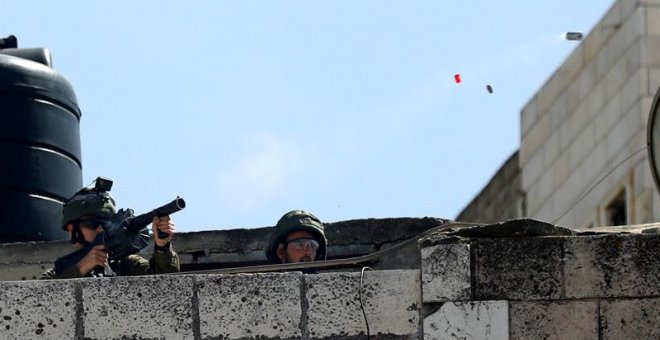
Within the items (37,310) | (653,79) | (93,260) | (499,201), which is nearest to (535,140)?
(499,201)

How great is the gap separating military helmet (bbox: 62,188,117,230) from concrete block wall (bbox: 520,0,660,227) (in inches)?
647

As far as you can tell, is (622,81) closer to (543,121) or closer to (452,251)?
(543,121)

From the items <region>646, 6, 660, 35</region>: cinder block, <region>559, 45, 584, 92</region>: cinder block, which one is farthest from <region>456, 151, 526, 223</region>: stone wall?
<region>646, 6, 660, 35</region>: cinder block

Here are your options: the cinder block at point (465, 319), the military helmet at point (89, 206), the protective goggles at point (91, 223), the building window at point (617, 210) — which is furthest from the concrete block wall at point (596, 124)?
the cinder block at point (465, 319)

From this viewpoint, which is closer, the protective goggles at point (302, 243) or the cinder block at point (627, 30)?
the protective goggles at point (302, 243)

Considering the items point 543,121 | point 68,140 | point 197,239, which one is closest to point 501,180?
point 543,121

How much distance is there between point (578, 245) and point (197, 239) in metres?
5.00

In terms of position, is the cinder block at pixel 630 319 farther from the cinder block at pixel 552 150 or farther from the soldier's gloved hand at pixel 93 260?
the cinder block at pixel 552 150

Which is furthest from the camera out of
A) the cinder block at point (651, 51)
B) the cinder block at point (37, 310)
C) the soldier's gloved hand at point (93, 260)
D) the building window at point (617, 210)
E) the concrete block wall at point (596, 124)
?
the cinder block at point (651, 51)

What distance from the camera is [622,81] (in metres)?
37.5

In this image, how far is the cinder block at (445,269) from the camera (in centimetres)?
1588

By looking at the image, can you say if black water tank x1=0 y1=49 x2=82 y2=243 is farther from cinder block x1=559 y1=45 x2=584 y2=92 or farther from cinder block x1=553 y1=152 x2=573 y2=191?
cinder block x1=553 y1=152 x2=573 y2=191

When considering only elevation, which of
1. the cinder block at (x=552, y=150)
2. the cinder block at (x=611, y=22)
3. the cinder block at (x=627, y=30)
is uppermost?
the cinder block at (x=611, y=22)

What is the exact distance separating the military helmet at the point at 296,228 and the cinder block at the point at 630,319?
8.84 ft
